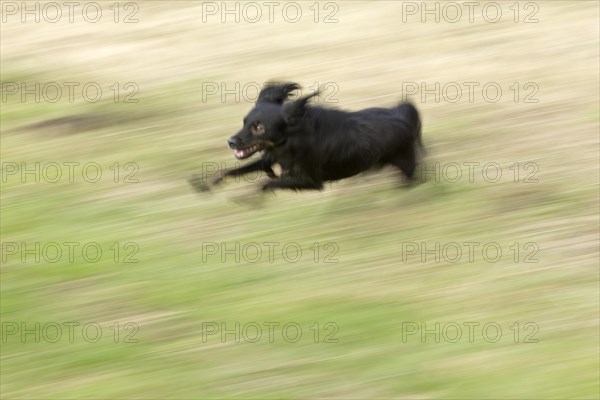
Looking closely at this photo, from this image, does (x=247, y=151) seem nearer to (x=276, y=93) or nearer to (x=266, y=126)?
(x=266, y=126)

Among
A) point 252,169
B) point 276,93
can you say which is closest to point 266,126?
point 276,93

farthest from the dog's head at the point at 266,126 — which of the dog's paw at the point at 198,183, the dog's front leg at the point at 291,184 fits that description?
the dog's paw at the point at 198,183

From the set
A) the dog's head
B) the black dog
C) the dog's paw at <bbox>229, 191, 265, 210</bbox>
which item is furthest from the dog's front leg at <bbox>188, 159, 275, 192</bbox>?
the dog's head

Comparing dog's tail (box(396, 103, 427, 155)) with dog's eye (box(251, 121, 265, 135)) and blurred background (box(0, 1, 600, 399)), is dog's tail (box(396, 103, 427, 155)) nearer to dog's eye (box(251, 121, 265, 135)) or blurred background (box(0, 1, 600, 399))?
blurred background (box(0, 1, 600, 399))

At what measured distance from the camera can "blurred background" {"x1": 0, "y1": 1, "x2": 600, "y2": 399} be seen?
5918 mm

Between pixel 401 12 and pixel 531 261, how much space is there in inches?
234

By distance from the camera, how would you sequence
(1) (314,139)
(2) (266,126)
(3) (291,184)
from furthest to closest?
(3) (291,184)
(1) (314,139)
(2) (266,126)

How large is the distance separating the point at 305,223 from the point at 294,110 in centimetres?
90

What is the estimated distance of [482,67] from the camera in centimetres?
1064

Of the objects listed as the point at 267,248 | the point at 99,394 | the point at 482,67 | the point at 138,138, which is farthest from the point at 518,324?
the point at 482,67

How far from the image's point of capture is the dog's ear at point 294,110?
7.04m

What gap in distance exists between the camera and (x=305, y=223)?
7.58 metres

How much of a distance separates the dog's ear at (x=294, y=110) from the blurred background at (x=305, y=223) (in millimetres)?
811

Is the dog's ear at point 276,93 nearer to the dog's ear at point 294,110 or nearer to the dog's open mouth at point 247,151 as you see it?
the dog's ear at point 294,110
